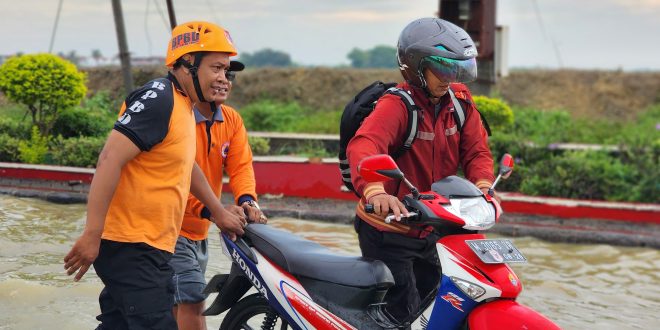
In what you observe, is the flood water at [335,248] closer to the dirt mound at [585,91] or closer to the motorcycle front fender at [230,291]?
the motorcycle front fender at [230,291]

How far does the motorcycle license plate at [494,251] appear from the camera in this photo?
3.60 meters

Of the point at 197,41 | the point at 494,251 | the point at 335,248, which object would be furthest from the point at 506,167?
the point at 335,248

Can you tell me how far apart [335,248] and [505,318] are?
19.8 ft

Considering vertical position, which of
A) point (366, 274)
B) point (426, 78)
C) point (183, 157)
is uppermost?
point (426, 78)

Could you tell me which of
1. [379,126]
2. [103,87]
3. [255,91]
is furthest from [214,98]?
[255,91]

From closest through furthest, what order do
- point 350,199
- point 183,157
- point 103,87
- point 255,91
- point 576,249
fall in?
point 183,157
point 576,249
point 350,199
point 103,87
point 255,91

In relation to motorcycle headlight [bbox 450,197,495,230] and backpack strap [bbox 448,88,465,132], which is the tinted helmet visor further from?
motorcycle headlight [bbox 450,197,495,230]

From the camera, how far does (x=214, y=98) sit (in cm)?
425

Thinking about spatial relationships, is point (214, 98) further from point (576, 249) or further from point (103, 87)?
point (103, 87)

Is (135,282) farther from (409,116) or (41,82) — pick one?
(41,82)

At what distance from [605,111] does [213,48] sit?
21.1 m

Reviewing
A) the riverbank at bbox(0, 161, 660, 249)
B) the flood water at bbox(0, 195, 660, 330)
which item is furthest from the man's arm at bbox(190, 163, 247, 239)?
the riverbank at bbox(0, 161, 660, 249)

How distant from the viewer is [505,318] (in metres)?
3.53

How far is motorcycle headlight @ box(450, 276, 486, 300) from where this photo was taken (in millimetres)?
3600
